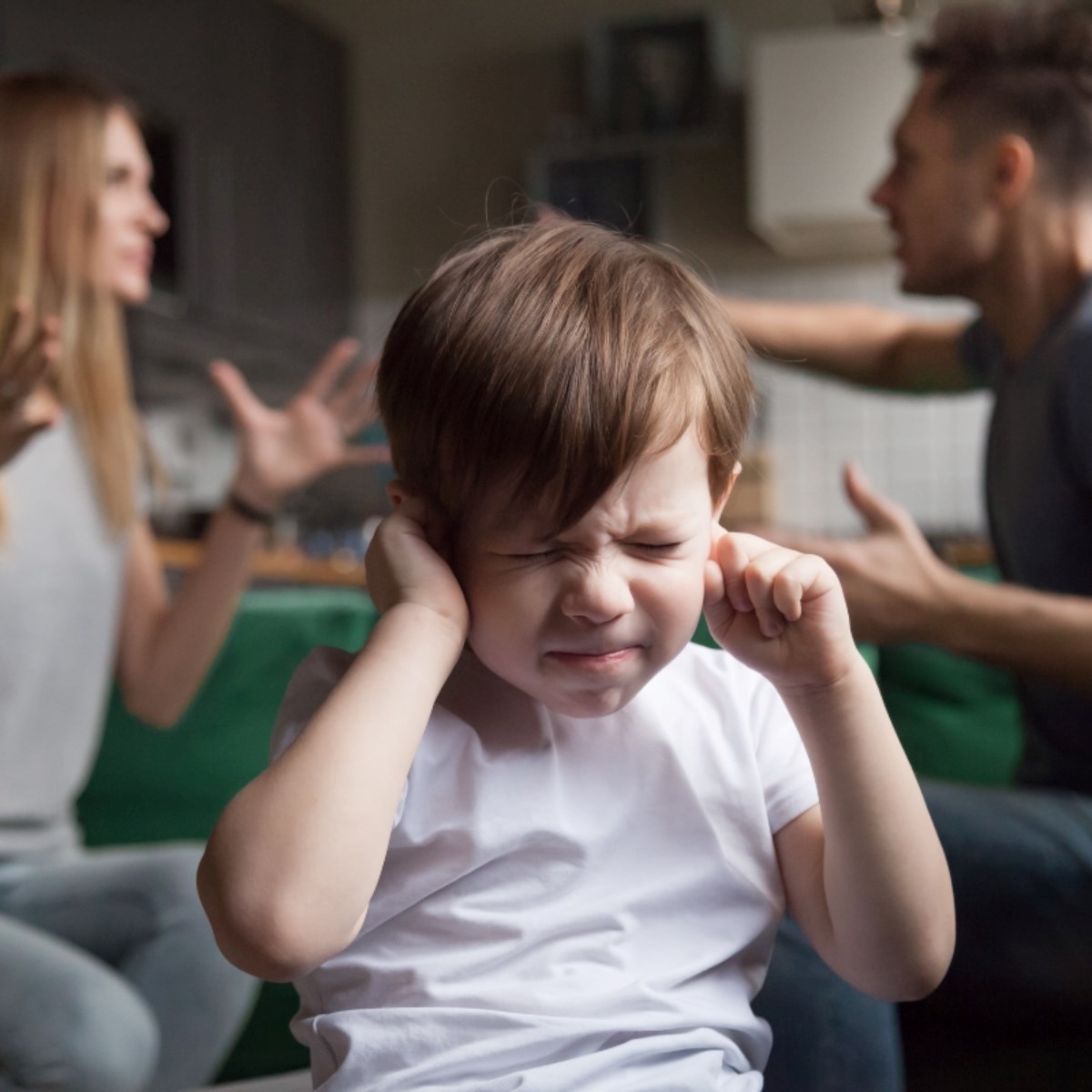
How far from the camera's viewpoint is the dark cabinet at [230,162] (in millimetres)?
3994

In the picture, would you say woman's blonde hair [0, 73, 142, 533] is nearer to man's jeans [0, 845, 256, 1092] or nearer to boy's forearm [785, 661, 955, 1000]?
man's jeans [0, 845, 256, 1092]

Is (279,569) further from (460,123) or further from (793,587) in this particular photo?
(460,123)

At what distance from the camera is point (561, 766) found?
825mm

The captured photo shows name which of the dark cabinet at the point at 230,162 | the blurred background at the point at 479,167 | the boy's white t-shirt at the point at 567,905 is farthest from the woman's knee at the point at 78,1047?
the dark cabinet at the point at 230,162

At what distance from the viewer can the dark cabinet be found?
13.1ft

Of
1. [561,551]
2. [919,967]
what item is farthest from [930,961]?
[561,551]

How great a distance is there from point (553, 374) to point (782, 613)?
0.18m

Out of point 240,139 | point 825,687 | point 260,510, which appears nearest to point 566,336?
point 825,687

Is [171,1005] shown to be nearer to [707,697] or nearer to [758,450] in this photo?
[707,697]

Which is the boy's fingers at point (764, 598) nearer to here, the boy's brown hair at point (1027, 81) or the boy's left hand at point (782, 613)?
the boy's left hand at point (782, 613)

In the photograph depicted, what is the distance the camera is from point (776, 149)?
4.41 meters

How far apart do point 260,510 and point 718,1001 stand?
0.95 m

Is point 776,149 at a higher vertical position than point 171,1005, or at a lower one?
higher

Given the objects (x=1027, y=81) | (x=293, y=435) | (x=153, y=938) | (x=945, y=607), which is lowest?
(x=153, y=938)
